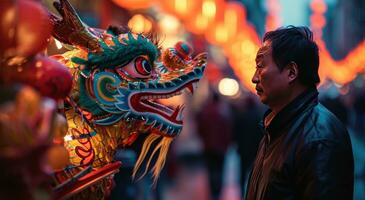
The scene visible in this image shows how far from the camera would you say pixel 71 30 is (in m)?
3.36

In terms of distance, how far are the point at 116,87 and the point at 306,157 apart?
1075 mm

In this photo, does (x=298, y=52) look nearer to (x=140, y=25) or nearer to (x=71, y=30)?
(x=71, y=30)

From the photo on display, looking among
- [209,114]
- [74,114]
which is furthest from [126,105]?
[209,114]

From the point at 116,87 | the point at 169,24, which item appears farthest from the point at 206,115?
the point at 116,87

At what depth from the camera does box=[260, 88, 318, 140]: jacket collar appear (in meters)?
3.31

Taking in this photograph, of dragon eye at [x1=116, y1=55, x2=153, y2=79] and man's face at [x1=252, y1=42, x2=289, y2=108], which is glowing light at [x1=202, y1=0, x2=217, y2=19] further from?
man's face at [x1=252, y1=42, x2=289, y2=108]

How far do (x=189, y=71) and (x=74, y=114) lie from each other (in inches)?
27.8

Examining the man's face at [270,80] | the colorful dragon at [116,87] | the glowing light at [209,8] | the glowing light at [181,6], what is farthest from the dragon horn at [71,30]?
the glowing light at [209,8]

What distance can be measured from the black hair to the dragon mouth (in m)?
0.61

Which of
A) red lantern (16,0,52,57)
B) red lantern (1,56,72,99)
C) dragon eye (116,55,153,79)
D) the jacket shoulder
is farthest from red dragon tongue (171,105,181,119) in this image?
red lantern (16,0,52,57)

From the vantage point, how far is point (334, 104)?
34.2ft

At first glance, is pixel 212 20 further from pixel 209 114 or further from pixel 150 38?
pixel 150 38

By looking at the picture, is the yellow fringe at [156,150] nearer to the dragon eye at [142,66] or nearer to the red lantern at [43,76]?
the dragon eye at [142,66]

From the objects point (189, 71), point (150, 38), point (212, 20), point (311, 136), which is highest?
point (212, 20)
